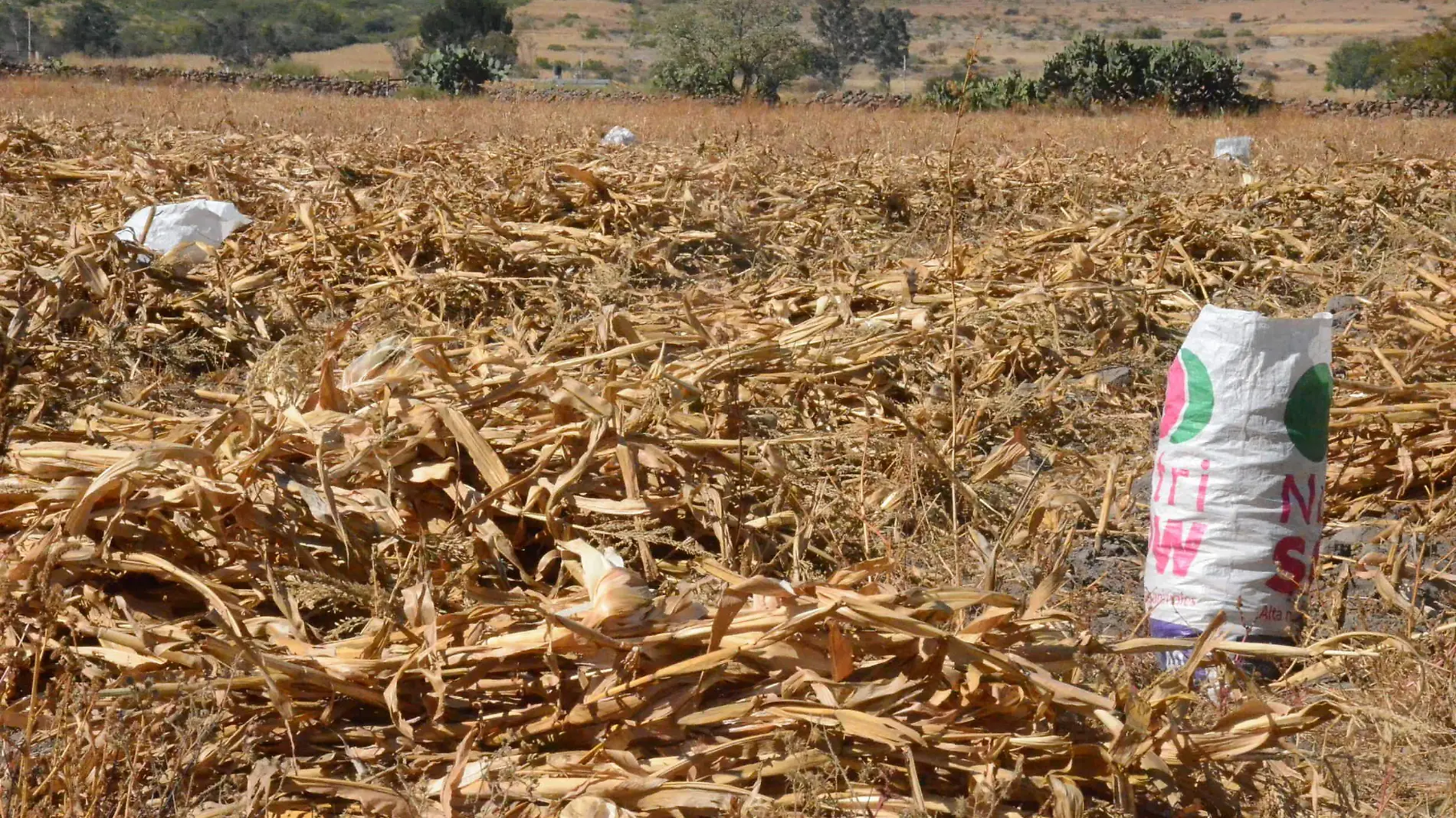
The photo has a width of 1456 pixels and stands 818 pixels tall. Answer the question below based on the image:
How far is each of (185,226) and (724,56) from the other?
2285 cm

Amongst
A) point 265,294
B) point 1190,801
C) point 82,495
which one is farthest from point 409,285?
point 1190,801

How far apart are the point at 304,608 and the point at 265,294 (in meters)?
2.67

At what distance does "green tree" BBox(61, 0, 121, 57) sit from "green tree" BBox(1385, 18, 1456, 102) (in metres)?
52.3

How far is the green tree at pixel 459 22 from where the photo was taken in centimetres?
4847

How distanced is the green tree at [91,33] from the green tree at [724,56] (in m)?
36.5

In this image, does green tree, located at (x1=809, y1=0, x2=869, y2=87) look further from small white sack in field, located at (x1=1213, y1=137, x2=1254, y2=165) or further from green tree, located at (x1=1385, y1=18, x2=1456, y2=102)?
small white sack in field, located at (x1=1213, y1=137, x2=1254, y2=165)

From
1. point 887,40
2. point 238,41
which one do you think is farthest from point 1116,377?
point 238,41

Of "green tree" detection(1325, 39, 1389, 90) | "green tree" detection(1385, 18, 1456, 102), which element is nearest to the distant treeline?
"green tree" detection(1385, 18, 1456, 102)

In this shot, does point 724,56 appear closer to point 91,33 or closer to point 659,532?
point 659,532

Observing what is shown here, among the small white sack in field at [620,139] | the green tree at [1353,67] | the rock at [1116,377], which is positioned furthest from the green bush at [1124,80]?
the green tree at [1353,67]

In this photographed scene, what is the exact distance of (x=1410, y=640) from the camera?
8.45ft

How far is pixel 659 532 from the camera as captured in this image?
254cm

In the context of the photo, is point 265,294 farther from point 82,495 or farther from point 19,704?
point 19,704

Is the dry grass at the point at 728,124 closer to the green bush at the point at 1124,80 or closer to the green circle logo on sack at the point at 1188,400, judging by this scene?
the green bush at the point at 1124,80
